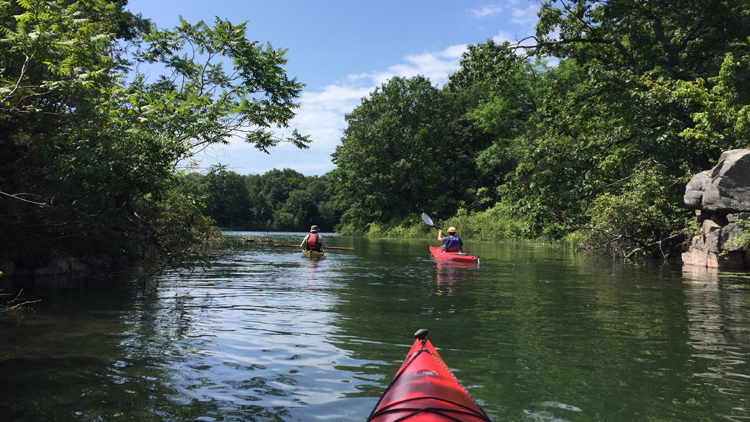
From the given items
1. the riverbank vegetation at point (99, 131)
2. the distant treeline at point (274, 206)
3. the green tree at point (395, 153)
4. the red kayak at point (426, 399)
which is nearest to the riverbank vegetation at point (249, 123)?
the riverbank vegetation at point (99, 131)

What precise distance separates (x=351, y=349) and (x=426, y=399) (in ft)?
8.55

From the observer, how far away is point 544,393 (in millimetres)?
4359

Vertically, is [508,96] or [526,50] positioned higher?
[508,96]

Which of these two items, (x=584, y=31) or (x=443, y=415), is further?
(x=584, y=31)

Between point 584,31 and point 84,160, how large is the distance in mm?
16466

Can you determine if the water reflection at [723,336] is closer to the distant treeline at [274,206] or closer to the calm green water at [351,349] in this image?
the calm green water at [351,349]

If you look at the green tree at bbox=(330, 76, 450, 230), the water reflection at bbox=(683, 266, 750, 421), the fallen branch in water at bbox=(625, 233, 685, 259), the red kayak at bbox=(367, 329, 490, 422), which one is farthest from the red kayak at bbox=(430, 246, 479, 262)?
the green tree at bbox=(330, 76, 450, 230)

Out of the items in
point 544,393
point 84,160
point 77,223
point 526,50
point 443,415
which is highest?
point 526,50

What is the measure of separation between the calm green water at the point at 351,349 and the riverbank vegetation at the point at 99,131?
112cm

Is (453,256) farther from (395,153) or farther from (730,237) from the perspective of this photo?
(395,153)

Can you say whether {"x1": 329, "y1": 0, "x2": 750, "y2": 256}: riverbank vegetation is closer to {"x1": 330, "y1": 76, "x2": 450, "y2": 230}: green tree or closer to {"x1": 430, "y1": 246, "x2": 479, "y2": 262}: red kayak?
{"x1": 430, "y1": 246, "x2": 479, "y2": 262}: red kayak

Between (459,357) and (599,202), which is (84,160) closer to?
(459,357)

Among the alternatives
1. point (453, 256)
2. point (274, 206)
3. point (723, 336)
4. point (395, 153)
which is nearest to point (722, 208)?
point (453, 256)

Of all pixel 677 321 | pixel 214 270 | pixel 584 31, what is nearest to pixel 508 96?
pixel 584 31
